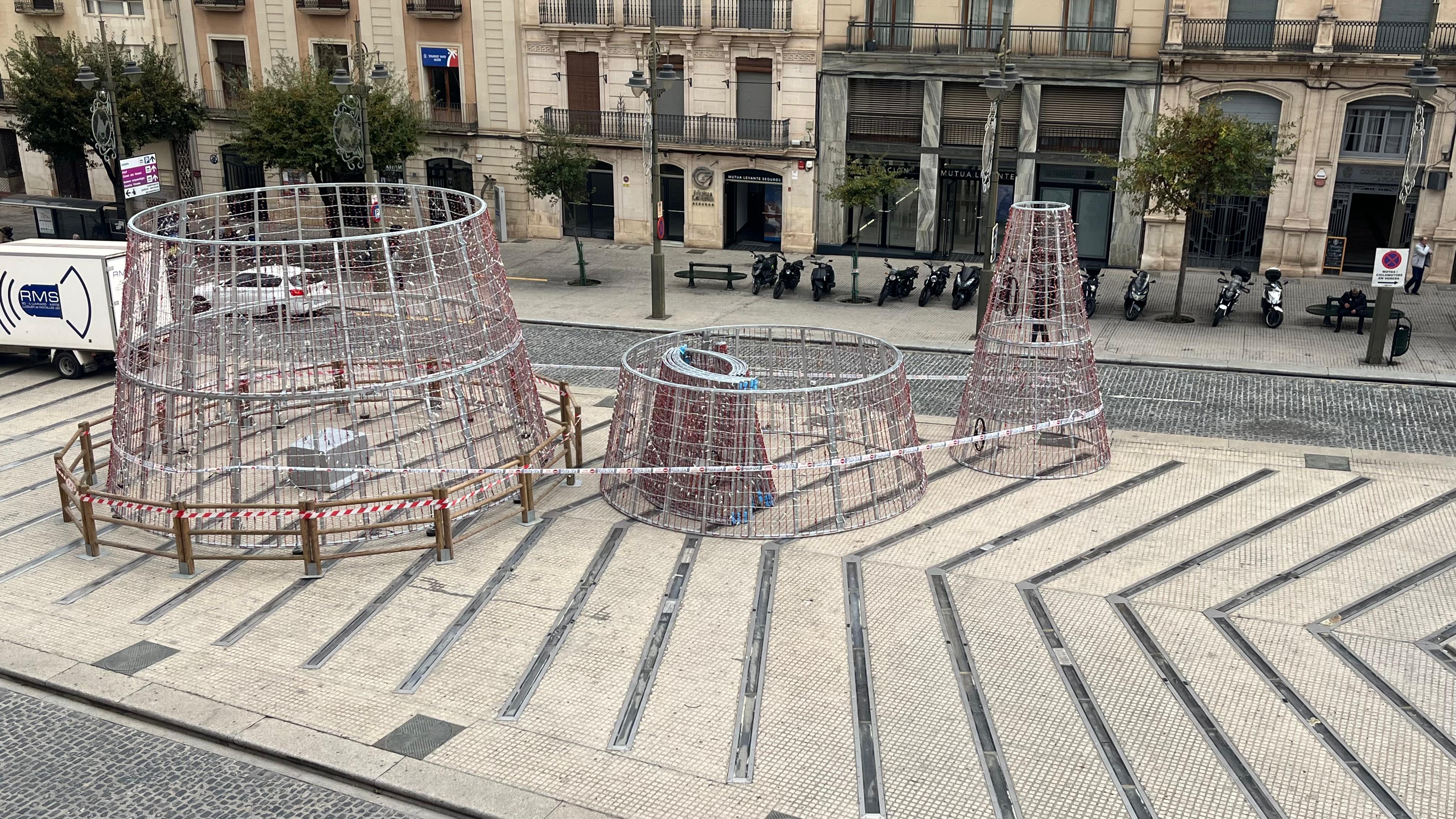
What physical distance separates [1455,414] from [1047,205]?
27.1 ft

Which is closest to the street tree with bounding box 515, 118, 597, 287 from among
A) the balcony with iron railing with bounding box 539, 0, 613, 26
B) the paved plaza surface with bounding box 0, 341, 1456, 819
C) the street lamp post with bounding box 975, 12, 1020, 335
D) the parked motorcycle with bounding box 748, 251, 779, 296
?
the balcony with iron railing with bounding box 539, 0, 613, 26

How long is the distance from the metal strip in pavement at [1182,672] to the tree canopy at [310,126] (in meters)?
24.8

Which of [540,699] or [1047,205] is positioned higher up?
[1047,205]

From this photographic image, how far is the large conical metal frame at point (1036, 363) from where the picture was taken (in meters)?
18.6

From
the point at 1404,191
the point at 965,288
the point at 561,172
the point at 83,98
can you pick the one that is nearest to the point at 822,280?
the point at 965,288

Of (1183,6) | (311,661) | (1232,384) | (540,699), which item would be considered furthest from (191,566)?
(1183,6)

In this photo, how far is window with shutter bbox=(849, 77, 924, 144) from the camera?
3528 centimetres

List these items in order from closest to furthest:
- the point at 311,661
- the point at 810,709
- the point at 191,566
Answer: the point at 810,709, the point at 311,661, the point at 191,566

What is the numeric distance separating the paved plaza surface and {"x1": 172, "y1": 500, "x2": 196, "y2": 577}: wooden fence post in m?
0.17

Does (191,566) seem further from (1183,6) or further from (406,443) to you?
(1183,6)

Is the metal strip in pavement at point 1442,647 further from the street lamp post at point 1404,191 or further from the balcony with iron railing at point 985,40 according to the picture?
the balcony with iron railing at point 985,40

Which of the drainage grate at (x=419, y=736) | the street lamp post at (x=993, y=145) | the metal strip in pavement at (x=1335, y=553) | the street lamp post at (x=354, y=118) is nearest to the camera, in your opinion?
the drainage grate at (x=419, y=736)

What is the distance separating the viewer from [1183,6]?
31.7m

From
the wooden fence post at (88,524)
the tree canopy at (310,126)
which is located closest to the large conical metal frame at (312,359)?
the wooden fence post at (88,524)
